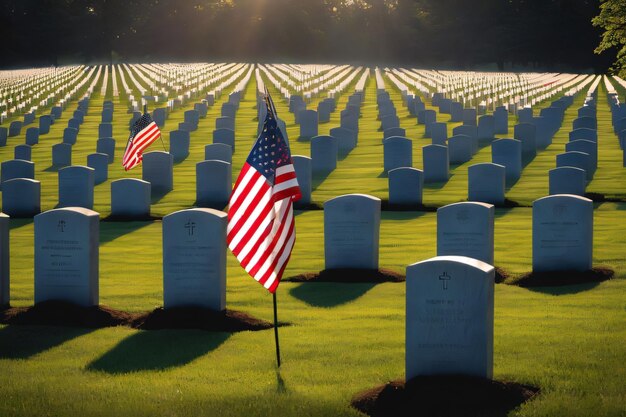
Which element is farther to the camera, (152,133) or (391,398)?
(152,133)

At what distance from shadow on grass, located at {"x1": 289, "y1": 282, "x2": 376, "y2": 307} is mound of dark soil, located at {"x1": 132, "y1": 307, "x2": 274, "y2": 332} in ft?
4.32

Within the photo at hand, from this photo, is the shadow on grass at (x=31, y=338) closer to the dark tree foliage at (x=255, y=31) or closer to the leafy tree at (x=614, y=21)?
the leafy tree at (x=614, y=21)

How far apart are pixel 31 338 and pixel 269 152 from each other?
3153mm

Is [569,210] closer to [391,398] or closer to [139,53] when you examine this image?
[391,398]

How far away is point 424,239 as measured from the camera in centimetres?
1789

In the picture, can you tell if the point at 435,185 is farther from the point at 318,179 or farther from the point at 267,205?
the point at 267,205

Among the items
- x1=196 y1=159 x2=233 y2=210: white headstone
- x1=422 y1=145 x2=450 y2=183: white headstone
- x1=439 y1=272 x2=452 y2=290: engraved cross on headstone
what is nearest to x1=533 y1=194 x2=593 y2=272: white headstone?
x1=439 y1=272 x2=452 y2=290: engraved cross on headstone

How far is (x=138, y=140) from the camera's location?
25234mm

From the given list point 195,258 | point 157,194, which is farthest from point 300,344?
point 157,194

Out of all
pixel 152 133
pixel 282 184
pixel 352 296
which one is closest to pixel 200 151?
pixel 152 133

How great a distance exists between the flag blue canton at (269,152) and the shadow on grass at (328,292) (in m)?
3.06

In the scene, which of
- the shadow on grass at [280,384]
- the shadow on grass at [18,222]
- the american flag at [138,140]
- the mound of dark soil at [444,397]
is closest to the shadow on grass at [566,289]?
the mound of dark soil at [444,397]

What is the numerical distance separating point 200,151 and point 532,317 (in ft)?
70.8

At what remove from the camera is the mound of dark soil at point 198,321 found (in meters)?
11.8
